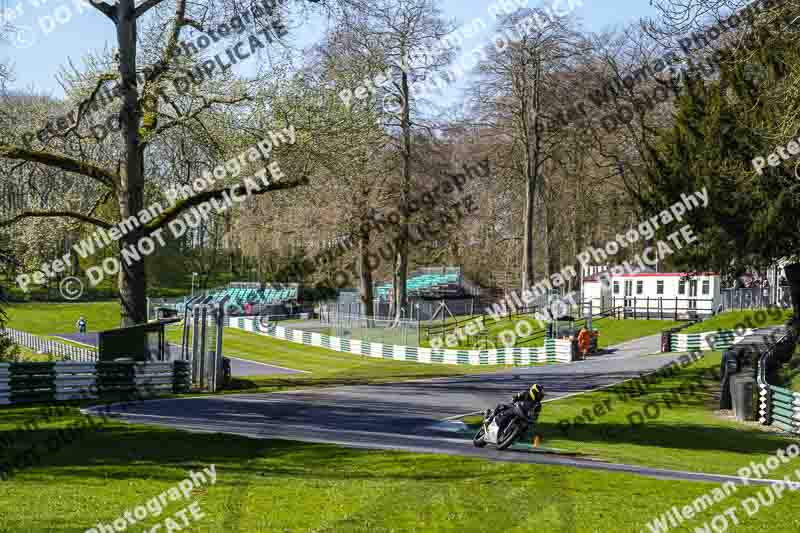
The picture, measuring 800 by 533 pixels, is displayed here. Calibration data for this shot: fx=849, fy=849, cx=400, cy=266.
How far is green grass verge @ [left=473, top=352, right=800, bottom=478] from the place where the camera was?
47.6 ft

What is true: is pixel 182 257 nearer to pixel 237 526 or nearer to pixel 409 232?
pixel 409 232

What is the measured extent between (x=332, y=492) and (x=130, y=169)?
14.1 metres

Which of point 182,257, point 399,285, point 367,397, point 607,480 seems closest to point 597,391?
point 367,397

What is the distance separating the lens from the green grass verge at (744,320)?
4141 cm

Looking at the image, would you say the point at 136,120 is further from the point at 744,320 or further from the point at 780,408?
the point at 744,320

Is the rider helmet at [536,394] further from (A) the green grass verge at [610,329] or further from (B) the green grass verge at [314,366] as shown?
(A) the green grass verge at [610,329]

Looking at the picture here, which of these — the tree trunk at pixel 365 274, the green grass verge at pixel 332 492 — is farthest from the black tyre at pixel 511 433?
the tree trunk at pixel 365 274

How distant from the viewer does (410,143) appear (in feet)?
144

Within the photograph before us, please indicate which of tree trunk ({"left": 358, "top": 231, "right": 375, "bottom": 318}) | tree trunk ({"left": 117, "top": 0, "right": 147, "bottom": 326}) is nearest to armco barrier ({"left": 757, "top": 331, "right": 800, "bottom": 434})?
tree trunk ({"left": 117, "top": 0, "right": 147, "bottom": 326})

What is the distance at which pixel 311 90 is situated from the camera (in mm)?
22406

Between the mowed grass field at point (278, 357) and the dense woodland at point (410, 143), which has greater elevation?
the dense woodland at point (410, 143)

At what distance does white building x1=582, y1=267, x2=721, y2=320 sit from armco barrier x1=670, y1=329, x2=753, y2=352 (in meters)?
9.26

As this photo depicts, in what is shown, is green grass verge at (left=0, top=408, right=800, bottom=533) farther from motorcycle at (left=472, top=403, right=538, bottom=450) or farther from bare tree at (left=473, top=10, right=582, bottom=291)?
bare tree at (left=473, top=10, right=582, bottom=291)

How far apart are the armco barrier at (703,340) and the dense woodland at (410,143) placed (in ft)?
14.8
